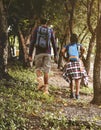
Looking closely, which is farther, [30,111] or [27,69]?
[27,69]

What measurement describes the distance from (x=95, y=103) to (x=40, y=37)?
91.4 inches

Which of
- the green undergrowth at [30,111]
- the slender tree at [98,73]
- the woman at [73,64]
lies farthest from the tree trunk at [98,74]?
the woman at [73,64]

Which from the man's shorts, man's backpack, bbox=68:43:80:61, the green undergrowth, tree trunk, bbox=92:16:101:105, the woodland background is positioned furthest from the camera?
man's backpack, bbox=68:43:80:61

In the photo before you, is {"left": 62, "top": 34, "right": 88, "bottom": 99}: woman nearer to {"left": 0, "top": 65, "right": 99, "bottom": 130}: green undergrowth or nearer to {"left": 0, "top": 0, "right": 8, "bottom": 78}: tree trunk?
{"left": 0, "top": 65, "right": 99, "bottom": 130}: green undergrowth

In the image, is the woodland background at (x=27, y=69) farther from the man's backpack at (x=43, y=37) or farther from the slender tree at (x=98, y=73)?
the man's backpack at (x=43, y=37)

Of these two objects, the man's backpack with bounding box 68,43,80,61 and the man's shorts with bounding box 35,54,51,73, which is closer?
the man's shorts with bounding box 35,54,51,73

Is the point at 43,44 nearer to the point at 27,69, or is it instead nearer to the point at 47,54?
the point at 47,54

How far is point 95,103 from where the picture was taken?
33.6 ft

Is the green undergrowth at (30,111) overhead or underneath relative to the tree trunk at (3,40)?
underneath

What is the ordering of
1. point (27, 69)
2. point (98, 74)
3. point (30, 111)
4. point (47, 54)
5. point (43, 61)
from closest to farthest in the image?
1. point (30, 111)
2. point (98, 74)
3. point (47, 54)
4. point (43, 61)
5. point (27, 69)

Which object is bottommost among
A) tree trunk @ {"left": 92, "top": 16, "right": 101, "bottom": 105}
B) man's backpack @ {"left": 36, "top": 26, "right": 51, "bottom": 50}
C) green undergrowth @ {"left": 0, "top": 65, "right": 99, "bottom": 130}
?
green undergrowth @ {"left": 0, "top": 65, "right": 99, "bottom": 130}

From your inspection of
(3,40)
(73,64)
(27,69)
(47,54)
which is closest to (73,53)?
(73,64)

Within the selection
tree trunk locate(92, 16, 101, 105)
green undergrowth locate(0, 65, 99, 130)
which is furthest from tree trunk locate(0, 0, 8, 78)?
tree trunk locate(92, 16, 101, 105)

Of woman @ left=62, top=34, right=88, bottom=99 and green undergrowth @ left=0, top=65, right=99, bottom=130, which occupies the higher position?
woman @ left=62, top=34, right=88, bottom=99
